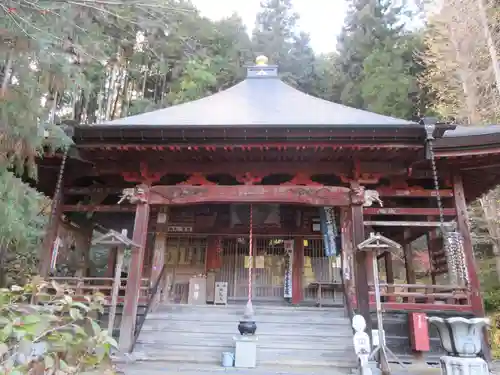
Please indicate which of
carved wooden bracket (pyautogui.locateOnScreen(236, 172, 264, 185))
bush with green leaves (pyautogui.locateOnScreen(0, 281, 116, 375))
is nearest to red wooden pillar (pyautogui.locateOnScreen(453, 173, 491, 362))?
carved wooden bracket (pyautogui.locateOnScreen(236, 172, 264, 185))

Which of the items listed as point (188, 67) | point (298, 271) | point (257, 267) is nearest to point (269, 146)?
point (298, 271)

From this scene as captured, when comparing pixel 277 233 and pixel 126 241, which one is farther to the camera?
pixel 277 233

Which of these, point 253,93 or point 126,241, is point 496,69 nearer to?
point 253,93

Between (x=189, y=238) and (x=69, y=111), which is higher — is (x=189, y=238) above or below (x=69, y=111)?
below

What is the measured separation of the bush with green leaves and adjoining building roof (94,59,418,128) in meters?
4.77

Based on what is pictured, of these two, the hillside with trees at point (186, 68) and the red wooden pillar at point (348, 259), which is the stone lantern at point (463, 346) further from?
the hillside with trees at point (186, 68)

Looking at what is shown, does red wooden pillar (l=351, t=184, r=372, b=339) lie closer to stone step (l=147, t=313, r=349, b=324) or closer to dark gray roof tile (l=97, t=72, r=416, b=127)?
stone step (l=147, t=313, r=349, b=324)

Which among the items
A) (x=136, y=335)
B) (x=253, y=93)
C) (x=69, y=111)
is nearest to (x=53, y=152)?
(x=136, y=335)

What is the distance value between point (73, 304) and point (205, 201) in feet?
16.5

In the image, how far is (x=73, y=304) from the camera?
1888 mm

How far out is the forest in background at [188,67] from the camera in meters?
Result: 3.92

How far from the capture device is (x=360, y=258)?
653 cm

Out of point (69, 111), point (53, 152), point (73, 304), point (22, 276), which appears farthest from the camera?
point (69, 111)

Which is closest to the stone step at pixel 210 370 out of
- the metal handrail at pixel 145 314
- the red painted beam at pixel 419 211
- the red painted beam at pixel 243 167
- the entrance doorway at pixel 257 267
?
the metal handrail at pixel 145 314
